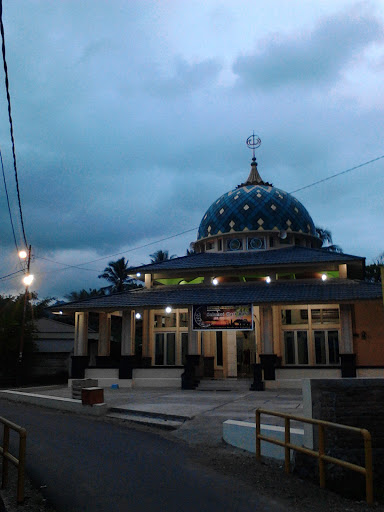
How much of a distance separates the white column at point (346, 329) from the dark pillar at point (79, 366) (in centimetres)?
1222

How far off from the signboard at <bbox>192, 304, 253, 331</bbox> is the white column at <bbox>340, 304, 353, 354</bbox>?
4.03 m

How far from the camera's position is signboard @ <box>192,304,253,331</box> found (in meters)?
20.1

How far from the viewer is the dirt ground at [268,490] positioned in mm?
5957

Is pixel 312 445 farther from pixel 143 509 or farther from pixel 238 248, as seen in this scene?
pixel 238 248

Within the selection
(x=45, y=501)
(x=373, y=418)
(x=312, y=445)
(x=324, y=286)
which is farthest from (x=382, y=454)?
(x=324, y=286)

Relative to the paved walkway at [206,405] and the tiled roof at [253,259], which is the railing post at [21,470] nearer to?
the paved walkway at [206,405]

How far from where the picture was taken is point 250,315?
20000mm

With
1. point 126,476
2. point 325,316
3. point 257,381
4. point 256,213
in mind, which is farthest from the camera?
point 256,213

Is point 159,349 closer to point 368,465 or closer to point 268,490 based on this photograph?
point 268,490

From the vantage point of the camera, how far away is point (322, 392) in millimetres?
7484

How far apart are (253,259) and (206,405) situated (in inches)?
422

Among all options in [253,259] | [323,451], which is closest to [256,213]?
[253,259]

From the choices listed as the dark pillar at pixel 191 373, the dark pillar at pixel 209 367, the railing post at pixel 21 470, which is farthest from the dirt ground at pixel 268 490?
the dark pillar at pixel 209 367

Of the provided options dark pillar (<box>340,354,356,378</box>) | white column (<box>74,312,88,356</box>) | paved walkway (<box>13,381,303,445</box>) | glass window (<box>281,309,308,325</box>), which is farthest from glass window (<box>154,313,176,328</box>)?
dark pillar (<box>340,354,356,378</box>)
